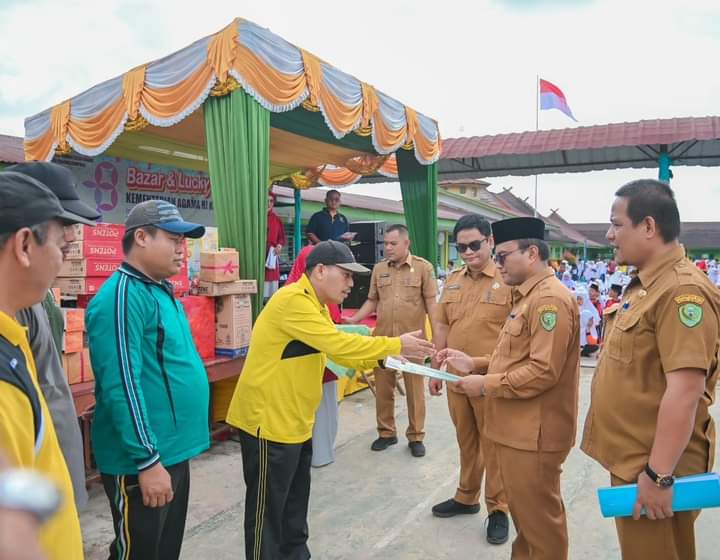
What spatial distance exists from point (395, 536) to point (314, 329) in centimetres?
150

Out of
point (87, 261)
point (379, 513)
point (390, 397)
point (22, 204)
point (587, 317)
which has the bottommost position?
point (379, 513)

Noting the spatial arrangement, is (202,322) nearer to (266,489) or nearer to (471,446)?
(266,489)

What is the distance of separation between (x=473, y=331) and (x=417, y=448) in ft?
4.63

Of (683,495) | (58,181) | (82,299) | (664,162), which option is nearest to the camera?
(683,495)

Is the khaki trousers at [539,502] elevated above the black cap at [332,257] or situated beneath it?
situated beneath

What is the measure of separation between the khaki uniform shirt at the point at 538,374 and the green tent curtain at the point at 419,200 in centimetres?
602

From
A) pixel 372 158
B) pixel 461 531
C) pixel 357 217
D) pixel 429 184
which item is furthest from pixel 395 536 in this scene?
pixel 357 217

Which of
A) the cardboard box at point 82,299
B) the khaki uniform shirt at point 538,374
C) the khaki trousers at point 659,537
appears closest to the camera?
the khaki trousers at point 659,537

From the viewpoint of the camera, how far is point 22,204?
3.28 ft

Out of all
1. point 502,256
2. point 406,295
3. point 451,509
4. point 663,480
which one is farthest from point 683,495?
point 406,295

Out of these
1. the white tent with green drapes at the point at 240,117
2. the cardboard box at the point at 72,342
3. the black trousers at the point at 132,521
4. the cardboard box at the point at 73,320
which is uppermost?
the white tent with green drapes at the point at 240,117

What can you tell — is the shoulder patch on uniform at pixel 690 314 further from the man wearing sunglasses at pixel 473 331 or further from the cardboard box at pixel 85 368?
the cardboard box at pixel 85 368

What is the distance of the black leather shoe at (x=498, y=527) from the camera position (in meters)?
3.04

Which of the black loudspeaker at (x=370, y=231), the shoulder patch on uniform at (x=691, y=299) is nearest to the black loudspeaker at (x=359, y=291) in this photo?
the black loudspeaker at (x=370, y=231)
